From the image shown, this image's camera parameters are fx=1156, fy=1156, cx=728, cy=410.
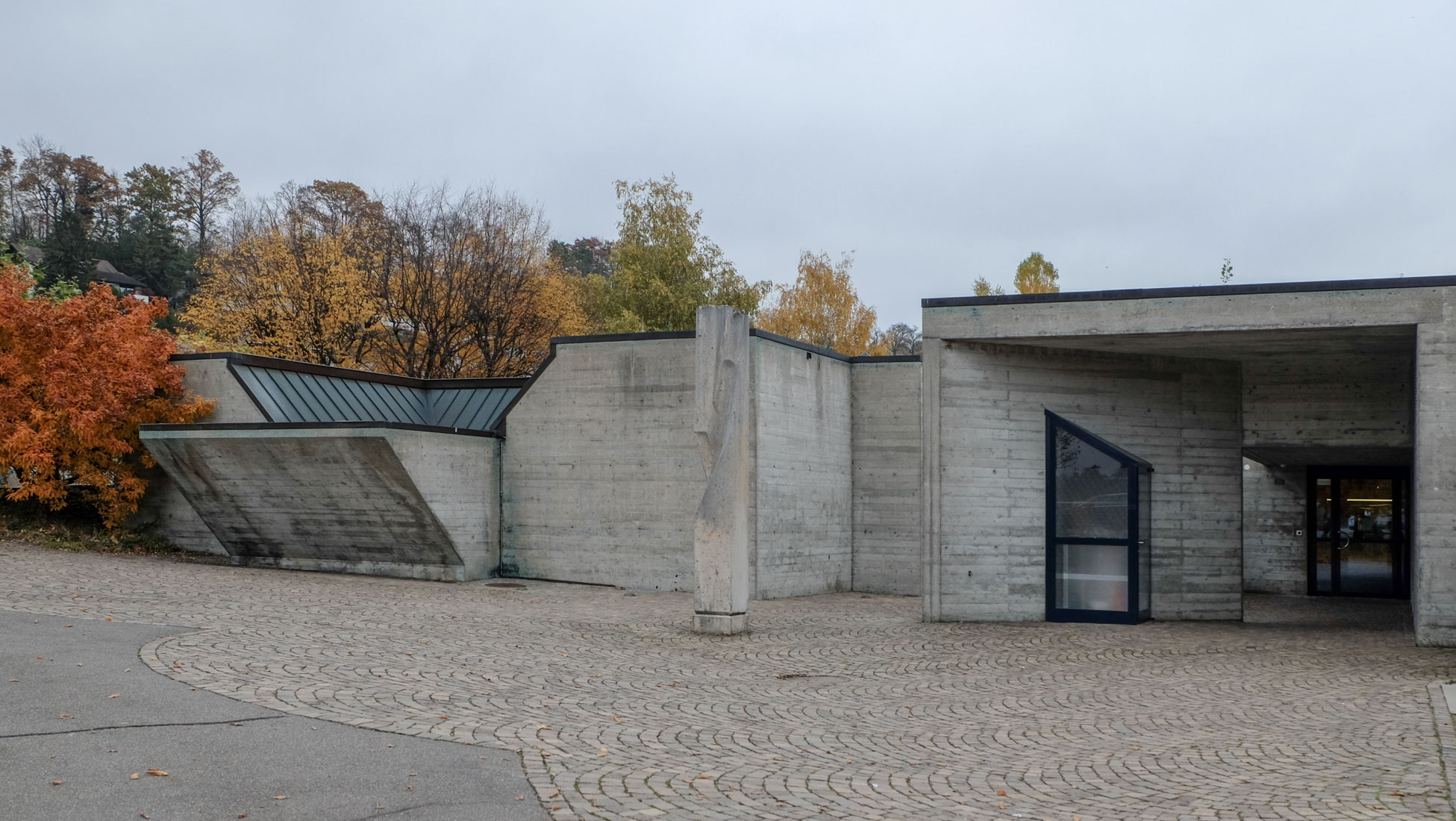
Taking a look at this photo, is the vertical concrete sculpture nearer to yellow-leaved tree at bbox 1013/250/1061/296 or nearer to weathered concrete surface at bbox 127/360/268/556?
weathered concrete surface at bbox 127/360/268/556

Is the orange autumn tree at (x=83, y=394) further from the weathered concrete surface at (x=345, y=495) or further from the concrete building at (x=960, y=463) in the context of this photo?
the weathered concrete surface at (x=345, y=495)

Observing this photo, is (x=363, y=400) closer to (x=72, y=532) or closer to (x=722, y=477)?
(x=72, y=532)

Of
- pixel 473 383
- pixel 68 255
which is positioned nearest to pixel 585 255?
pixel 68 255

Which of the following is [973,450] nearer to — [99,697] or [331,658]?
[331,658]

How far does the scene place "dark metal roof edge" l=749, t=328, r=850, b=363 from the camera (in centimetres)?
1872

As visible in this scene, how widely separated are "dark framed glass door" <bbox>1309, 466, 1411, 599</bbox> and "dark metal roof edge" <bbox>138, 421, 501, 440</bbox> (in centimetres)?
1534

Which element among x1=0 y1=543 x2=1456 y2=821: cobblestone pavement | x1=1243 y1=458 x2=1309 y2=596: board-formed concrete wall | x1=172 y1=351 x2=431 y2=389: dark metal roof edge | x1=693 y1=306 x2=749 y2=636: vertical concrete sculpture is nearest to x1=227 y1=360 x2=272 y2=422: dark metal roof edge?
x1=172 y1=351 x2=431 y2=389: dark metal roof edge

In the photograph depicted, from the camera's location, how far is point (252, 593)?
1563cm

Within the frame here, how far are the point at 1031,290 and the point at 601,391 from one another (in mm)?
30273

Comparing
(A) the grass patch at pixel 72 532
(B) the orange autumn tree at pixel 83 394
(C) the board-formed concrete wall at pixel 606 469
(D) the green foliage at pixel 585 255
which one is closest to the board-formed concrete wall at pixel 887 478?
(C) the board-formed concrete wall at pixel 606 469

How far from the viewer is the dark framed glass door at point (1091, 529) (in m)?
15.2

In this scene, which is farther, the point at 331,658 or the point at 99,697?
the point at 331,658

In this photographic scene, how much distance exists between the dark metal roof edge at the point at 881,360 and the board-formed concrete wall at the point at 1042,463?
5284 millimetres

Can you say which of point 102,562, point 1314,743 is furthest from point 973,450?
point 102,562
